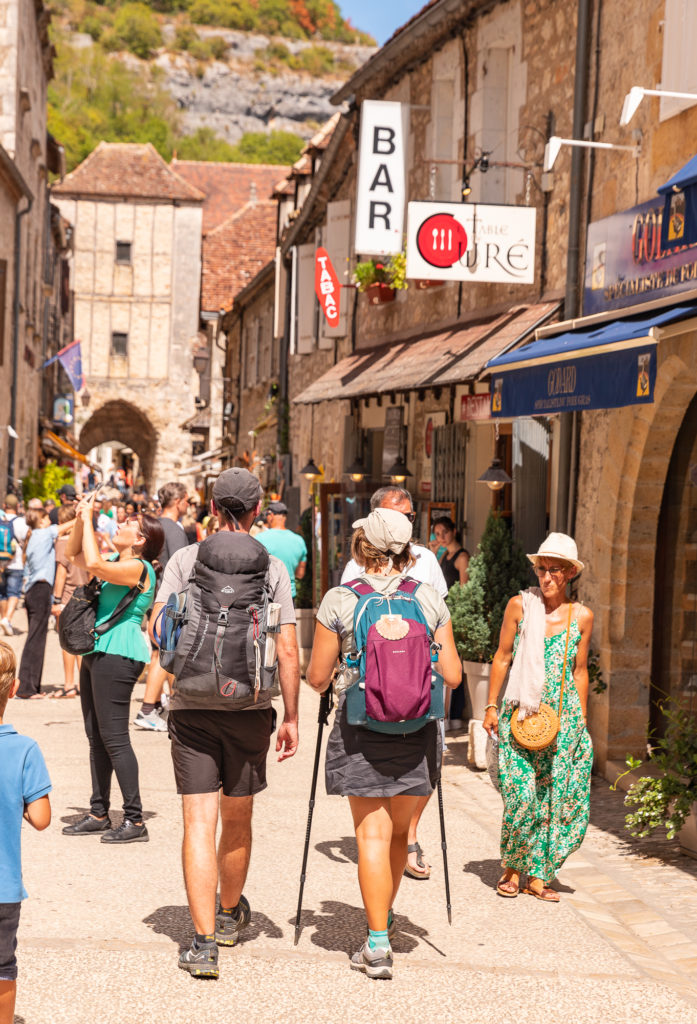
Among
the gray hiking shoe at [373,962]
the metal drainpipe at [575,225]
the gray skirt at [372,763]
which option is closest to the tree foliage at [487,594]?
the metal drainpipe at [575,225]

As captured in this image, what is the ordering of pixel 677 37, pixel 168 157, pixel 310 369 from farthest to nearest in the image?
pixel 168 157 < pixel 310 369 < pixel 677 37

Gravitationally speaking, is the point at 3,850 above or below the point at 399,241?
below

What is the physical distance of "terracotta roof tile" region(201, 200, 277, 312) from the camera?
139ft

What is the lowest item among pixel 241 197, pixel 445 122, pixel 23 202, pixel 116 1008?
pixel 116 1008

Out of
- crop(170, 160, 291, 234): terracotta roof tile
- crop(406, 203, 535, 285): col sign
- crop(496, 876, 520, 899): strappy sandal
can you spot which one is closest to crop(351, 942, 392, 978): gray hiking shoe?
crop(496, 876, 520, 899): strappy sandal

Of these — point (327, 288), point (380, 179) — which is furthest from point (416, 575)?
point (327, 288)

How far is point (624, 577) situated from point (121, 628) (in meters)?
3.48

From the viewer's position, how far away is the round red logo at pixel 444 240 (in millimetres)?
9930

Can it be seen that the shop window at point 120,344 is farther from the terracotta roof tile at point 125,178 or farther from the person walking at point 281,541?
the person walking at point 281,541

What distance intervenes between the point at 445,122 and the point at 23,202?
17.5 meters

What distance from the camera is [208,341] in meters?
43.5

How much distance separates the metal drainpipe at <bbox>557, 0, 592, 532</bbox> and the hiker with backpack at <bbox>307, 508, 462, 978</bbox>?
15.0 feet

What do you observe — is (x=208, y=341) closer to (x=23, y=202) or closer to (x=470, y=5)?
(x=23, y=202)

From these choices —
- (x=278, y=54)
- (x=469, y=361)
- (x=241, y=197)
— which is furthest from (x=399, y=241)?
(x=278, y=54)
